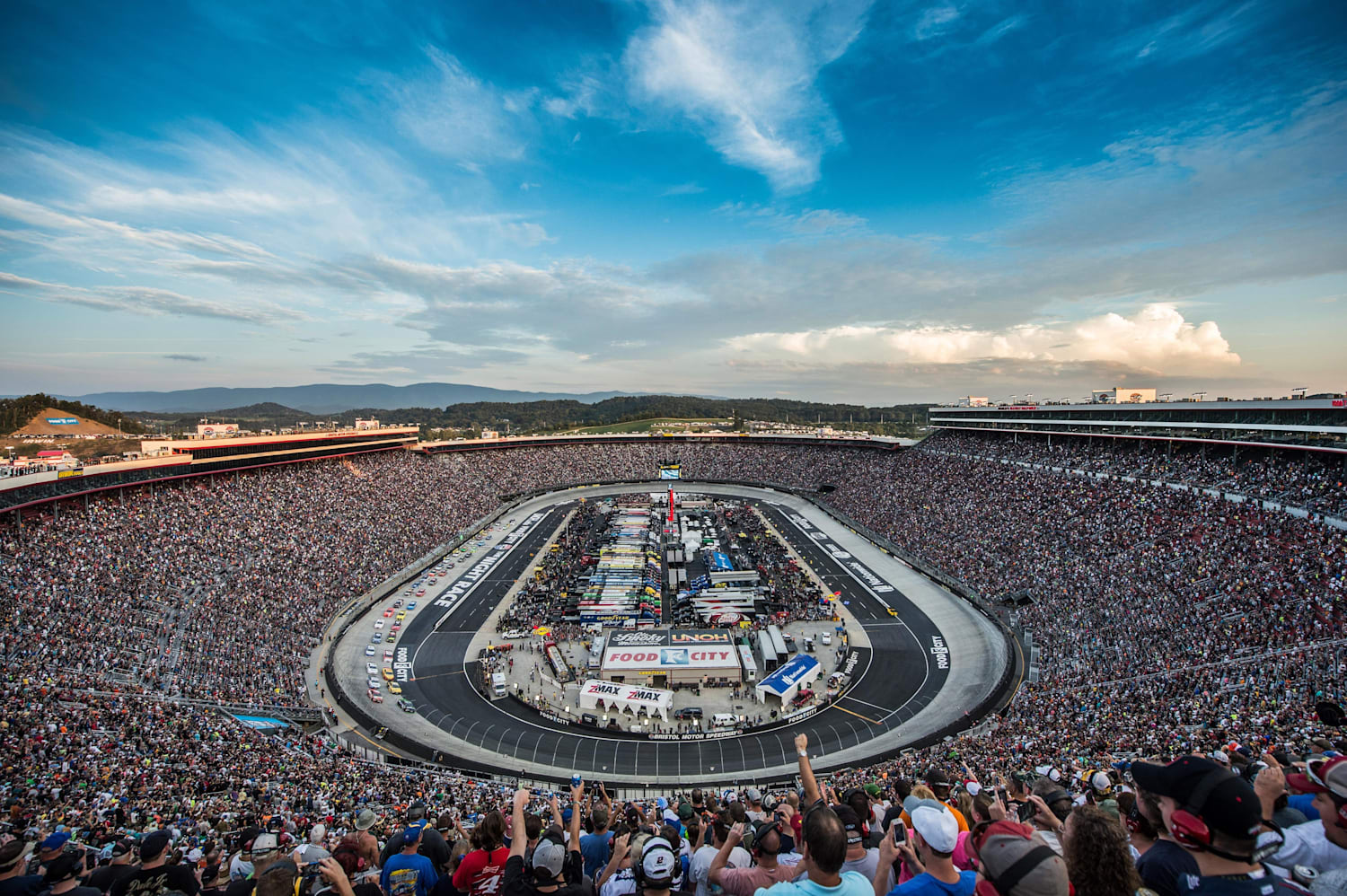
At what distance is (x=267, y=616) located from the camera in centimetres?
2888

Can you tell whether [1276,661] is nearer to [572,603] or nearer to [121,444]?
[572,603]

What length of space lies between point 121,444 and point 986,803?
72935mm

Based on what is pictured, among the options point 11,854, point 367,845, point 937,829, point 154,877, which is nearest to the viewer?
point 937,829

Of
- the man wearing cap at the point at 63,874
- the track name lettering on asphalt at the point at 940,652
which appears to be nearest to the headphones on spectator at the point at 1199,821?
the man wearing cap at the point at 63,874

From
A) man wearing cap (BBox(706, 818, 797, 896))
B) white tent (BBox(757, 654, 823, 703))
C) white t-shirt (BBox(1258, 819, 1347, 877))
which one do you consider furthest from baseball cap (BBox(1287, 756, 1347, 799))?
white tent (BBox(757, 654, 823, 703))

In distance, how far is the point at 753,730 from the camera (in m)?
23.0

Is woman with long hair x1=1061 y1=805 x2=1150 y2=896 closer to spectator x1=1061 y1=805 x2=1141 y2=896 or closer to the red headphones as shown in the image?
spectator x1=1061 y1=805 x2=1141 y2=896

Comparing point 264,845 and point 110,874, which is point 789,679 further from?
point 110,874

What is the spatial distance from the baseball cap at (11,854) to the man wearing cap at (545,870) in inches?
162

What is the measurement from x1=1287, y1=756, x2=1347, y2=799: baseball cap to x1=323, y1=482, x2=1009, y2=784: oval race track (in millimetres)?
17070

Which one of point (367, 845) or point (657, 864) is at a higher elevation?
point (657, 864)

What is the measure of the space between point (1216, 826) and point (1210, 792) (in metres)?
0.16

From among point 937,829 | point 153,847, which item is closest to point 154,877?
point 153,847

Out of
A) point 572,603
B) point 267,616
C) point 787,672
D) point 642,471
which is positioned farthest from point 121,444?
point 787,672
